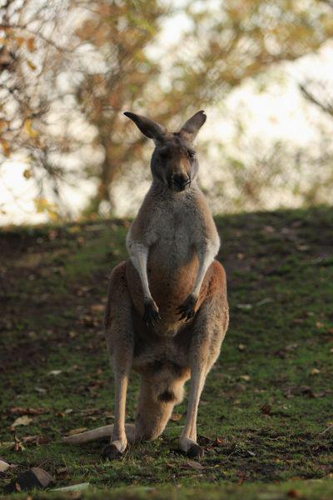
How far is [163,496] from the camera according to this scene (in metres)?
3.06

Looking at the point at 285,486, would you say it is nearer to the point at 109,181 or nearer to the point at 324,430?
the point at 324,430

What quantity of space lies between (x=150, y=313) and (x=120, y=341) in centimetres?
35

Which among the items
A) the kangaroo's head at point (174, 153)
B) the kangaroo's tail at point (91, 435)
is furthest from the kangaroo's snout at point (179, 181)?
the kangaroo's tail at point (91, 435)

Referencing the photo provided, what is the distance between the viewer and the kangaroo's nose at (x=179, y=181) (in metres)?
4.77

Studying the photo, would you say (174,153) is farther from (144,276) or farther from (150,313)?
(150,313)

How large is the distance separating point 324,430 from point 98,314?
4078 millimetres

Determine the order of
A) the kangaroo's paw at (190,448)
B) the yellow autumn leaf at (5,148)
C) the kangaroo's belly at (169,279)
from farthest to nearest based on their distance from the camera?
the yellow autumn leaf at (5,148), the kangaroo's belly at (169,279), the kangaroo's paw at (190,448)

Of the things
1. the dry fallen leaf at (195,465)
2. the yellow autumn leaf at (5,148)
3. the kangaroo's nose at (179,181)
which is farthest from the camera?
the yellow autumn leaf at (5,148)

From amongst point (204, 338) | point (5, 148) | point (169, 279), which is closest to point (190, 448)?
point (204, 338)

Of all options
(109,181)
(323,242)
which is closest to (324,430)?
(323,242)

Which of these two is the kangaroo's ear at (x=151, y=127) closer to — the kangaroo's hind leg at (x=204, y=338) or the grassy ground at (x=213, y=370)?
the kangaroo's hind leg at (x=204, y=338)

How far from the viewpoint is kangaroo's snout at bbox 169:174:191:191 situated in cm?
A: 477

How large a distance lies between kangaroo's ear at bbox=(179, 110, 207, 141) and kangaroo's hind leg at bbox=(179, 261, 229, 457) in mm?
862

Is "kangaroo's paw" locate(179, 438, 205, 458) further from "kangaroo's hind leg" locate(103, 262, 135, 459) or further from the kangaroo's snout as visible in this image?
the kangaroo's snout
